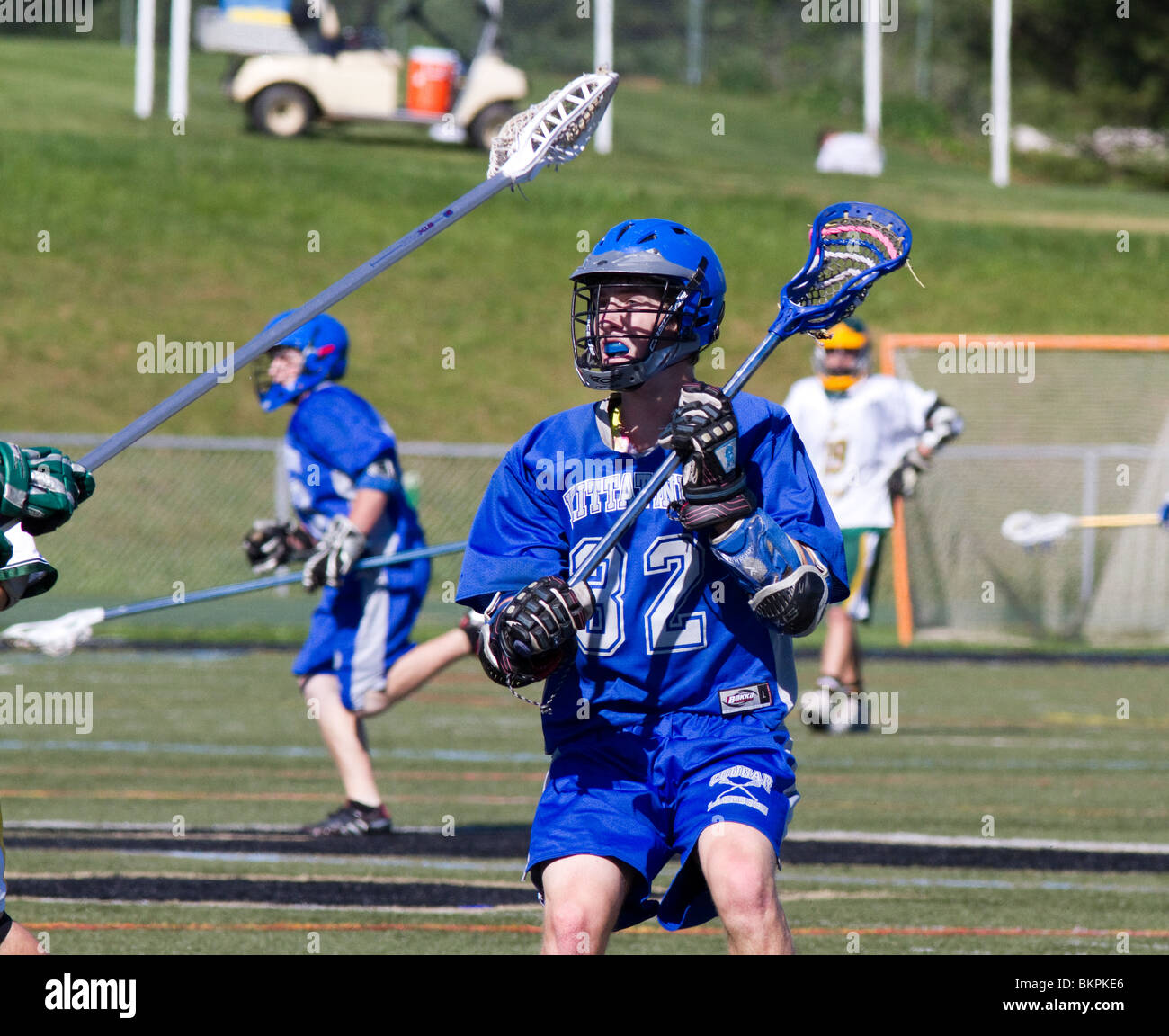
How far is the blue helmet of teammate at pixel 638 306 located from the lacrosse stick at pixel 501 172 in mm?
535

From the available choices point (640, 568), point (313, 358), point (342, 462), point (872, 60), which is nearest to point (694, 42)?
point (872, 60)

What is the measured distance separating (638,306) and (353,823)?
3.59 meters

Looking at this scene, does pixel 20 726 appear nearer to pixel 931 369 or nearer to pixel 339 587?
pixel 339 587

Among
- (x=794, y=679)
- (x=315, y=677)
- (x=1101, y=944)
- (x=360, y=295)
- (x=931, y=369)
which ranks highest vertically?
(x=360, y=295)

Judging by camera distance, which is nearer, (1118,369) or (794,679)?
(794,679)

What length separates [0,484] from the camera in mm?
3598

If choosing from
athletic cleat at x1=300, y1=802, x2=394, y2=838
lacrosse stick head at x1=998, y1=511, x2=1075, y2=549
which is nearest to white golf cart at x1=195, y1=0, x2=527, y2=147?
lacrosse stick head at x1=998, y1=511, x2=1075, y2=549

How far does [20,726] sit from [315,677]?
3.66 metres

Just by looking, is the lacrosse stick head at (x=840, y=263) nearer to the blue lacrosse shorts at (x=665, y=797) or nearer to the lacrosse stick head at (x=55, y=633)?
the blue lacrosse shorts at (x=665, y=797)

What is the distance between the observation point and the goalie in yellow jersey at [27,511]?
142 inches

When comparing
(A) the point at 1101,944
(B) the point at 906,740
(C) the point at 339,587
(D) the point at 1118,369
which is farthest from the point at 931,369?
(A) the point at 1101,944

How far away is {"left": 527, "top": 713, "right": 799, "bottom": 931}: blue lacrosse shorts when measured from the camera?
381cm

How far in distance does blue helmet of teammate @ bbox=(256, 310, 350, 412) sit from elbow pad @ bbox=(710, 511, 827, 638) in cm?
396

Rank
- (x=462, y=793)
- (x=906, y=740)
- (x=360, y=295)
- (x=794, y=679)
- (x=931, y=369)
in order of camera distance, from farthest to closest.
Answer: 1. (x=360, y=295)
2. (x=931, y=369)
3. (x=906, y=740)
4. (x=462, y=793)
5. (x=794, y=679)
